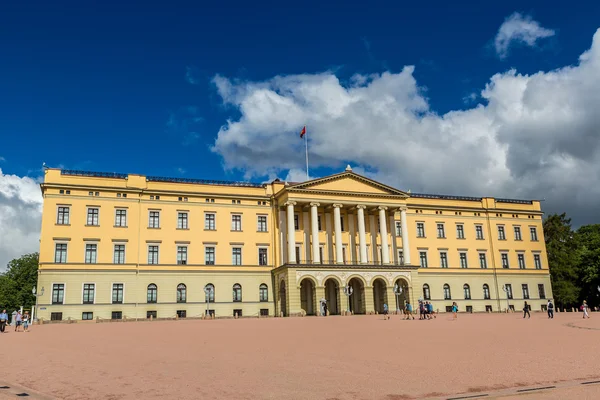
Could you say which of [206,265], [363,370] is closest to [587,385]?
[363,370]

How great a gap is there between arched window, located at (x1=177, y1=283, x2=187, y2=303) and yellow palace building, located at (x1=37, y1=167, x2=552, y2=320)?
0.32ft

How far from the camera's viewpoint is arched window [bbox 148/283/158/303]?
50125mm

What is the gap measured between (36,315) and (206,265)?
51.8 ft

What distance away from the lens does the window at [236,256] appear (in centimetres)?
5394

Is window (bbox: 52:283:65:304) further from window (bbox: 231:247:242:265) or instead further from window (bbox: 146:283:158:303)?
window (bbox: 231:247:242:265)

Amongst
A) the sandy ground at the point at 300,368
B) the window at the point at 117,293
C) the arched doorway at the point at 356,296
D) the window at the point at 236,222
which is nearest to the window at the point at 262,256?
the window at the point at 236,222

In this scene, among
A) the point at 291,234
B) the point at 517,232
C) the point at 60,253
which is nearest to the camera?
the point at 60,253

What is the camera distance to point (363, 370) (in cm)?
1245

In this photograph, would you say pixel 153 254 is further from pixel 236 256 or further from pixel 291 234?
pixel 291 234

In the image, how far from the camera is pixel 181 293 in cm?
5134

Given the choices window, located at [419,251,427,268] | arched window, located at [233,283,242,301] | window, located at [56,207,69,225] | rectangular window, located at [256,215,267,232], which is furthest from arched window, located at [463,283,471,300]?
window, located at [56,207,69,225]

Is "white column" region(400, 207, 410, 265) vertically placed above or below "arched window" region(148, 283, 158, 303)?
above

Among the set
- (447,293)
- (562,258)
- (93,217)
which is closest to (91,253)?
(93,217)

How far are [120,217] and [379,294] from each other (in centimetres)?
2865
